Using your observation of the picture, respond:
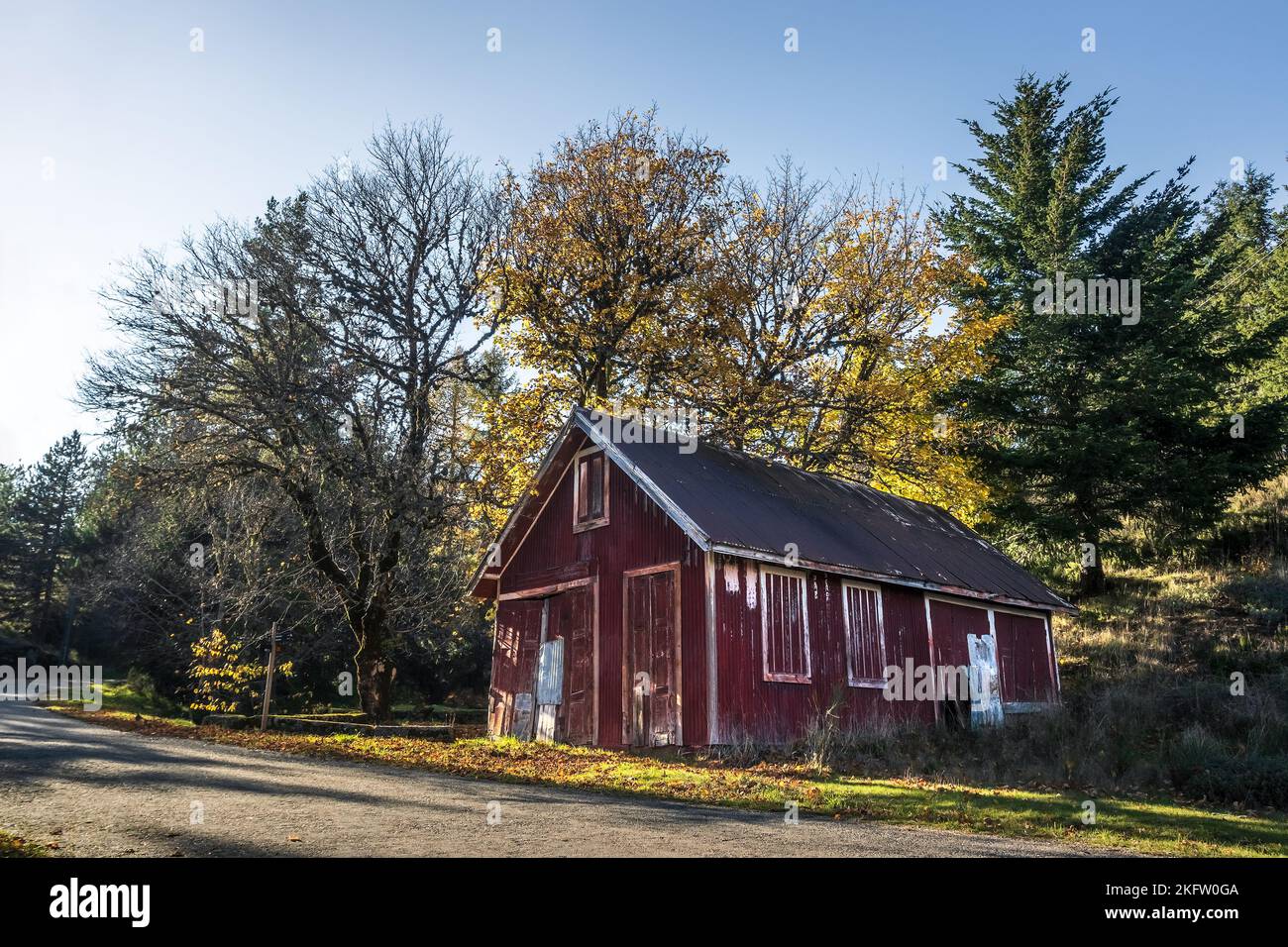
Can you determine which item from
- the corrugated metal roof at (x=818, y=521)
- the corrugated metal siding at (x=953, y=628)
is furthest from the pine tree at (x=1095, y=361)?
the corrugated metal siding at (x=953, y=628)

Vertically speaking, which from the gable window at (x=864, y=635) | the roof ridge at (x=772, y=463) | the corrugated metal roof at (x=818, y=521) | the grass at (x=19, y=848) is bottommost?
the grass at (x=19, y=848)

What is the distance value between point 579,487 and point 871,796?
10.6 m

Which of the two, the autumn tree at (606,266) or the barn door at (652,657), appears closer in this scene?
the barn door at (652,657)

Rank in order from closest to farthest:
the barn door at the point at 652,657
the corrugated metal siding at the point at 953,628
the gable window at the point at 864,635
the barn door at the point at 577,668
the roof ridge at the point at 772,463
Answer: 1. the barn door at the point at 652,657
2. the gable window at the point at 864,635
3. the barn door at the point at 577,668
4. the roof ridge at the point at 772,463
5. the corrugated metal siding at the point at 953,628

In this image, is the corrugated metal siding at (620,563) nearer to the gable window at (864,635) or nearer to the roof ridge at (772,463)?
the roof ridge at (772,463)

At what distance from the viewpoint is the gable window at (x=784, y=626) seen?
57.3ft

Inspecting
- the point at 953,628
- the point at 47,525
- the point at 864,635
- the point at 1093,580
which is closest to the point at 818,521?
the point at 864,635

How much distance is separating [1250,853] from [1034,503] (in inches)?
844

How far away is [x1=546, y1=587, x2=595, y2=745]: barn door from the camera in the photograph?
19344mm

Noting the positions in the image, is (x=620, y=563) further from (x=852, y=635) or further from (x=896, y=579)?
(x=896, y=579)

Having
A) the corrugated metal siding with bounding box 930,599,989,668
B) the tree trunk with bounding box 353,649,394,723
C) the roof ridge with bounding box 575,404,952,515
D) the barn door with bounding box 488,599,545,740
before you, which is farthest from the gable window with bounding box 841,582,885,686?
the tree trunk with bounding box 353,649,394,723

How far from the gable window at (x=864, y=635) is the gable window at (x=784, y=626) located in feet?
4.21

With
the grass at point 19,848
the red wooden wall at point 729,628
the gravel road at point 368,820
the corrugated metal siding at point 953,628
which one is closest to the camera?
the grass at point 19,848
